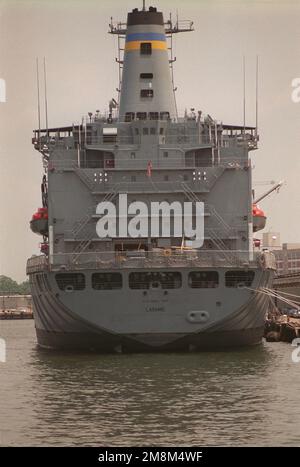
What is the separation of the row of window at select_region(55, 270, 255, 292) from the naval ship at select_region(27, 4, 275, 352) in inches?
2.0

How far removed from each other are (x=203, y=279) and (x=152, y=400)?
15048 mm

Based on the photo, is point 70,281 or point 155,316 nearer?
point 155,316

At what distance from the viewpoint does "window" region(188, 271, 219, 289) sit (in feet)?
166

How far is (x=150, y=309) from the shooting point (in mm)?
49906

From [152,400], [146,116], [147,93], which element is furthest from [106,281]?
[152,400]

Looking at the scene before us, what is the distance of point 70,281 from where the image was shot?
51.3 metres

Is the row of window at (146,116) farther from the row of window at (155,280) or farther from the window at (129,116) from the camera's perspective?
the row of window at (155,280)

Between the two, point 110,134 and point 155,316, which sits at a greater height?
point 110,134

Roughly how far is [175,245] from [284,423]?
23.5 metres

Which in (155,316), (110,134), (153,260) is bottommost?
(155,316)

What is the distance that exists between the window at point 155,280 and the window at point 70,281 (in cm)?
218

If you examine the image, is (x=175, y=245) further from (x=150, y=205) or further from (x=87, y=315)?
(x=87, y=315)

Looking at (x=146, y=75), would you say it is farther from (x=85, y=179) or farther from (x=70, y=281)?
(x=70, y=281)

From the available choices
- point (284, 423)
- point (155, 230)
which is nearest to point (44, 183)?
point (155, 230)
